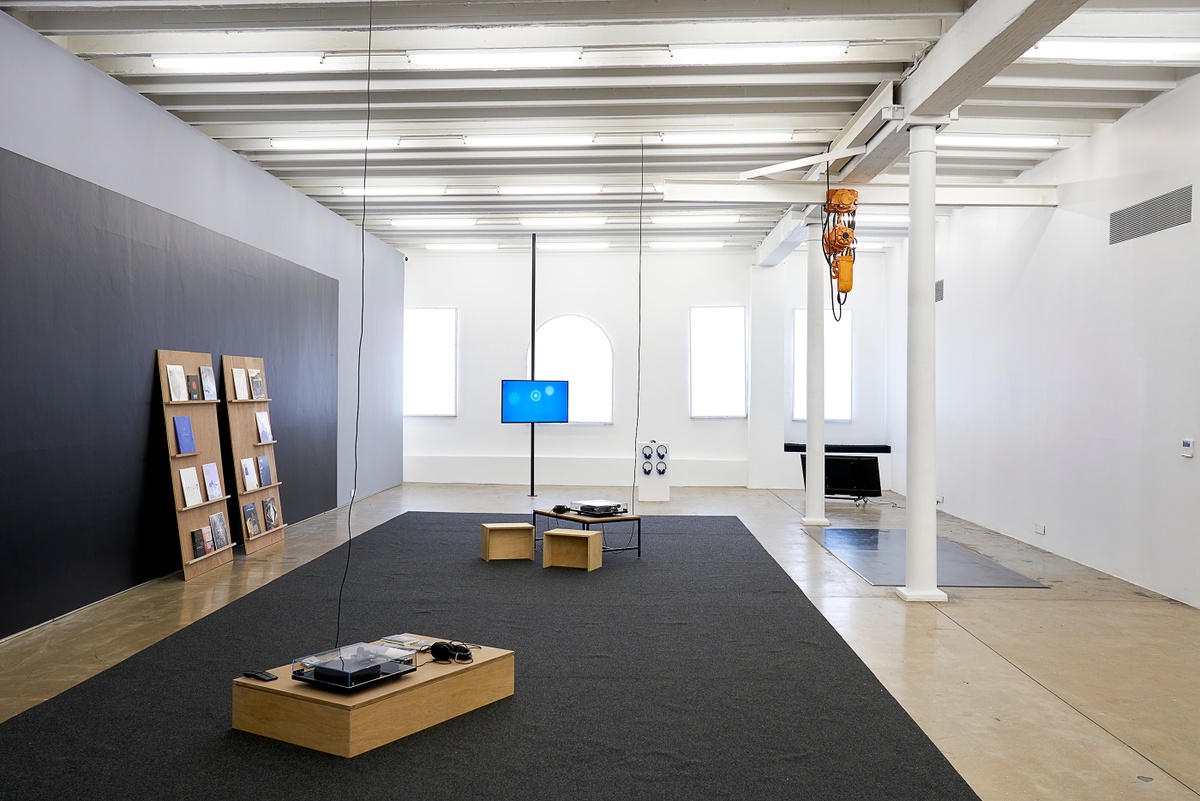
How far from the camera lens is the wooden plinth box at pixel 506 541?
7523 mm

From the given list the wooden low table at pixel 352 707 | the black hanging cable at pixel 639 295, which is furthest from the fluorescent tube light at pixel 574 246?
the wooden low table at pixel 352 707

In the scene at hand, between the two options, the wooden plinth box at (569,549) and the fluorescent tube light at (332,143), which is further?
the fluorescent tube light at (332,143)

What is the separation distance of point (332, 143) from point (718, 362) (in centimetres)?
763

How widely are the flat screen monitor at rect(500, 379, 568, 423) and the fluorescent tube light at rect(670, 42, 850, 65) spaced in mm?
7088

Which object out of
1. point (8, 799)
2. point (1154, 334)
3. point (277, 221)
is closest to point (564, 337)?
point (277, 221)

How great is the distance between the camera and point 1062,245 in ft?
26.6

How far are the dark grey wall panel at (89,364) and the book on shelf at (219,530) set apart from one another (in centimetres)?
31

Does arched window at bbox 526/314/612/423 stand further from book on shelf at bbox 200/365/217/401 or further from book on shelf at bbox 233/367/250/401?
book on shelf at bbox 200/365/217/401

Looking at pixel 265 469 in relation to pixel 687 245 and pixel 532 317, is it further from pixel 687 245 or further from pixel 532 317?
pixel 687 245

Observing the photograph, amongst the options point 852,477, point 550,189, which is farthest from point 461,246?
point 852,477

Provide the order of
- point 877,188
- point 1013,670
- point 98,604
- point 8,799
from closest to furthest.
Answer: point 8,799 < point 1013,670 < point 98,604 < point 877,188

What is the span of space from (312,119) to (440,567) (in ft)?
12.6

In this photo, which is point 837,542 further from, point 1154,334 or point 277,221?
point 277,221

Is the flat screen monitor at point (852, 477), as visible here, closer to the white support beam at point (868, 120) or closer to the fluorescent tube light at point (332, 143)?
the white support beam at point (868, 120)
